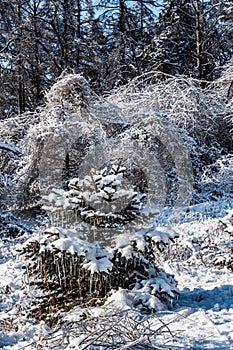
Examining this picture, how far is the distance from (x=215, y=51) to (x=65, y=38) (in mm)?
5759

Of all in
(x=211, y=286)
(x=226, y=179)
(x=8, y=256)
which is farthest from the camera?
(x=226, y=179)

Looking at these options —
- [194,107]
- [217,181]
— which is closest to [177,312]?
[217,181]

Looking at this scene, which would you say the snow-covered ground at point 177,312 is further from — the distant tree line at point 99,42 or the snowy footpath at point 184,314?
the distant tree line at point 99,42

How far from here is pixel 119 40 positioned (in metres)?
16.4

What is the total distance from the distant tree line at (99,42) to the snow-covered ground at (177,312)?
8.18m

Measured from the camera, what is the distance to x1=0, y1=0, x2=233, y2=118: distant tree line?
13836 millimetres

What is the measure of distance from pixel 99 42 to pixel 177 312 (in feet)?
49.7

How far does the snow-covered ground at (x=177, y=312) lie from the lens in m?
2.96

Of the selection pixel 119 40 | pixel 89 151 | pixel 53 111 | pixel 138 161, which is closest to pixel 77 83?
pixel 53 111

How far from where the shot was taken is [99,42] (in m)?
17.4

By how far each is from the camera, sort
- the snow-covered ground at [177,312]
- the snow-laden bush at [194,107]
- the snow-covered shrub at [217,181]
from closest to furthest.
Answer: the snow-covered ground at [177,312] → the snow-covered shrub at [217,181] → the snow-laden bush at [194,107]

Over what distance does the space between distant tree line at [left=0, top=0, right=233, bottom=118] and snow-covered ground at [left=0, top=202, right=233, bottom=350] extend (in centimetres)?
818

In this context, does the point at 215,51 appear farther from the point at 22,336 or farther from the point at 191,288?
the point at 22,336

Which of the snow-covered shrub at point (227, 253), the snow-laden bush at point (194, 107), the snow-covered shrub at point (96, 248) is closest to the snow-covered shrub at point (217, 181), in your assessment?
the snow-laden bush at point (194, 107)
